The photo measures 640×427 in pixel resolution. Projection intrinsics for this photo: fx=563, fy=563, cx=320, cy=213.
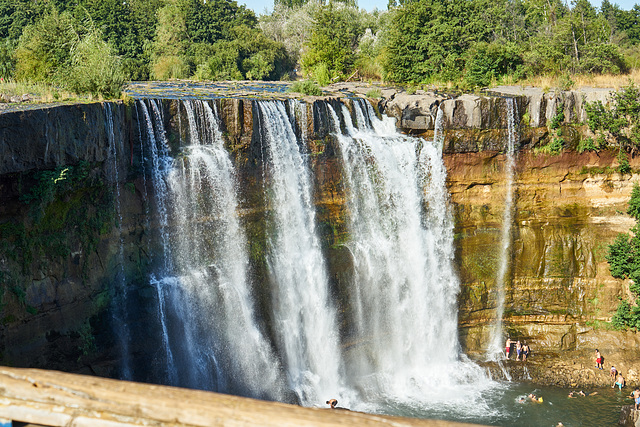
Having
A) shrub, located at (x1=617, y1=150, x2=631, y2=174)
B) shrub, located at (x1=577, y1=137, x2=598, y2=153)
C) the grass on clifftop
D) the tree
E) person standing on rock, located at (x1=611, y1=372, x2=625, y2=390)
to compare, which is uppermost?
the tree

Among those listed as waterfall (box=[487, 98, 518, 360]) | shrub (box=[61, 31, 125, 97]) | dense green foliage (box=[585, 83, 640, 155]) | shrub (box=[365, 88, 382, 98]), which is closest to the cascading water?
shrub (box=[61, 31, 125, 97])

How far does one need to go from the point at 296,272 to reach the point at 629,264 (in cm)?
1358

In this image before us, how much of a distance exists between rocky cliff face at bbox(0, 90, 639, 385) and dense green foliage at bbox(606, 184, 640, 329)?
478mm

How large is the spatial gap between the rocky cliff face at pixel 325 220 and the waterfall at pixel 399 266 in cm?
62

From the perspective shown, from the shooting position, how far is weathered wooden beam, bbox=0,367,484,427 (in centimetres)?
256

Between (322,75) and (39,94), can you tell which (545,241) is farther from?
(39,94)

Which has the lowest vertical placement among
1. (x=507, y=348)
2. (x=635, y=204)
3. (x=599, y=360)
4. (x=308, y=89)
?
(x=599, y=360)

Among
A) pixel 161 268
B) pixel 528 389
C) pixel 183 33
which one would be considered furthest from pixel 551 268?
pixel 183 33

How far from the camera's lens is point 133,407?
2695mm

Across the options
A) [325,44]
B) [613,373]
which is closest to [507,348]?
[613,373]

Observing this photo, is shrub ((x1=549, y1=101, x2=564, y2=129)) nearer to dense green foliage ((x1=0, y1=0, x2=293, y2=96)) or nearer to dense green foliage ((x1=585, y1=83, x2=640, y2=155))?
dense green foliage ((x1=585, y1=83, x2=640, y2=155))

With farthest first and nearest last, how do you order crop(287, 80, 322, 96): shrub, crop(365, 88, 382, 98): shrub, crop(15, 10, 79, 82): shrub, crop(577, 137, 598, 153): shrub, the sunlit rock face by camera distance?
crop(287, 80, 322, 96): shrub < crop(365, 88, 382, 98): shrub < the sunlit rock face < crop(577, 137, 598, 153): shrub < crop(15, 10, 79, 82): shrub

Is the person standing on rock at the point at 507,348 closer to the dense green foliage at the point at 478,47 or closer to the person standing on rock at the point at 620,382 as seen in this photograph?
the person standing on rock at the point at 620,382

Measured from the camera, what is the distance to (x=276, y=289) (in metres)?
20.4
